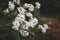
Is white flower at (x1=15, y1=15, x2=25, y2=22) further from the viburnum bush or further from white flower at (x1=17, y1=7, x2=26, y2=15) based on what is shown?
white flower at (x1=17, y1=7, x2=26, y2=15)

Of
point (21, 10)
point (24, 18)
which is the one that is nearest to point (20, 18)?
point (24, 18)

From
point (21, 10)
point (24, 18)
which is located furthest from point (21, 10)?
point (24, 18)

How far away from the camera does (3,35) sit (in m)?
4.07

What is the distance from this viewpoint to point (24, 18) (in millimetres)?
3838

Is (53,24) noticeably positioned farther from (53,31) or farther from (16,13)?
(16,13)

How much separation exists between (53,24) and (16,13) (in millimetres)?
2071

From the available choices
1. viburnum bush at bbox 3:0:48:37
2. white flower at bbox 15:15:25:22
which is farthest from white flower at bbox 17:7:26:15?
white flower at bbox 15:15:25:22

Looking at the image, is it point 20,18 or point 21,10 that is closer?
point 20,18

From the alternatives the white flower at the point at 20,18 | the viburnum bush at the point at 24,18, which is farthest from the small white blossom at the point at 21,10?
the white flower at the point at 20,18

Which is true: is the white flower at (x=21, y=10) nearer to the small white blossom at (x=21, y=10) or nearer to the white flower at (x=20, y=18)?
the small white blossom at (x=21, y=10)

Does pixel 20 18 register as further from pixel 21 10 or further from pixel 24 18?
pixel 21 10

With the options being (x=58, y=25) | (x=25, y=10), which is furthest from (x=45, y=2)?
(x=25, y=10)

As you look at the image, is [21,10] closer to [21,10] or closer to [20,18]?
[21,10]

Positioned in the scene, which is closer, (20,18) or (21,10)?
(20,18)
